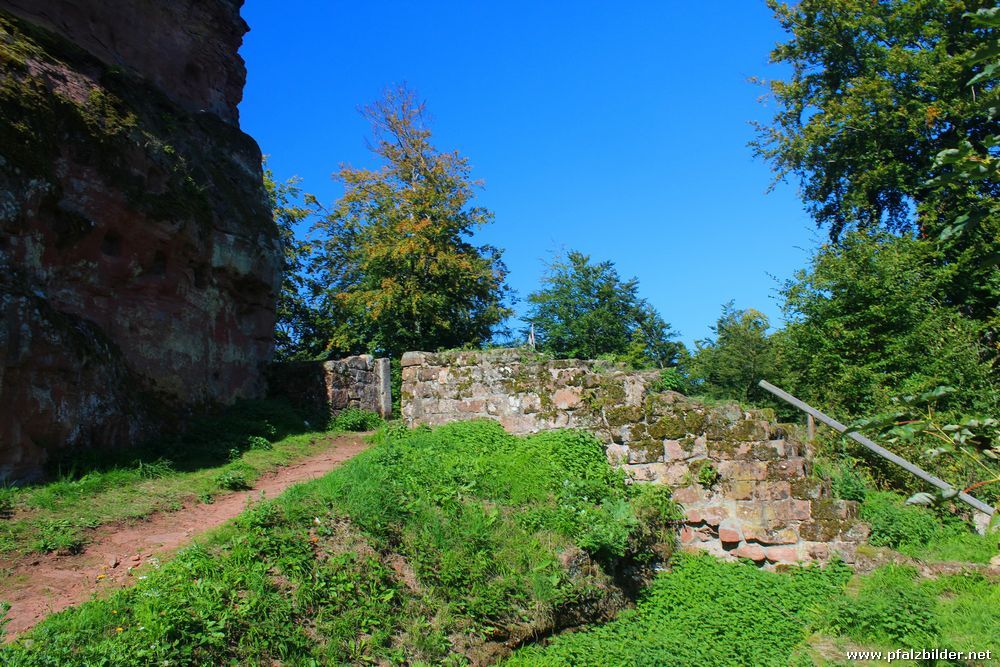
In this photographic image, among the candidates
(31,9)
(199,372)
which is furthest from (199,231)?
(31,9)

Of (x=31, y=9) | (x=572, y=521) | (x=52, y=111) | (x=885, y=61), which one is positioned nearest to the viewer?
(x=572, y=521)

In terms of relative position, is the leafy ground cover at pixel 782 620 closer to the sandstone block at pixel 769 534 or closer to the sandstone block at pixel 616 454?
the sandstone block at pixel 769 534

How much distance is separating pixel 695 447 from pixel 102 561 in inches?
259

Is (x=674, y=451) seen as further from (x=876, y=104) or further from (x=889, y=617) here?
(x=876, y=104)

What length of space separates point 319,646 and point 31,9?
11993 millimetres

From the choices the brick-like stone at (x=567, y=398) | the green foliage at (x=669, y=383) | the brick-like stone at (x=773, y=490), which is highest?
the green foliage at (x=669, y=383)

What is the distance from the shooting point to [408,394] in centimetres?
1076

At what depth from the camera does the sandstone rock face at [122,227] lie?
28.7 feet

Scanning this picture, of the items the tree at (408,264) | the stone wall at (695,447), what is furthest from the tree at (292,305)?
the stone wall at (695,447)

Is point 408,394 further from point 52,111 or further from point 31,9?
point 31,9

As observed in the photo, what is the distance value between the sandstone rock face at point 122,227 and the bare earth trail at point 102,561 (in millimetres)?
1922

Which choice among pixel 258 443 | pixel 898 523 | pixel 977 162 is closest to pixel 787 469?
pixel 898 523

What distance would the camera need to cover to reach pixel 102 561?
634cm

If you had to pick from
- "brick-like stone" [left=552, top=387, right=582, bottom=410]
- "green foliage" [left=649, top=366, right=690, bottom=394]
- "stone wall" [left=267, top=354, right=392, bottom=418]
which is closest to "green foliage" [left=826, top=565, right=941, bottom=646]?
"green foliage" [left=649, top=366, right=690, bottom=394]
